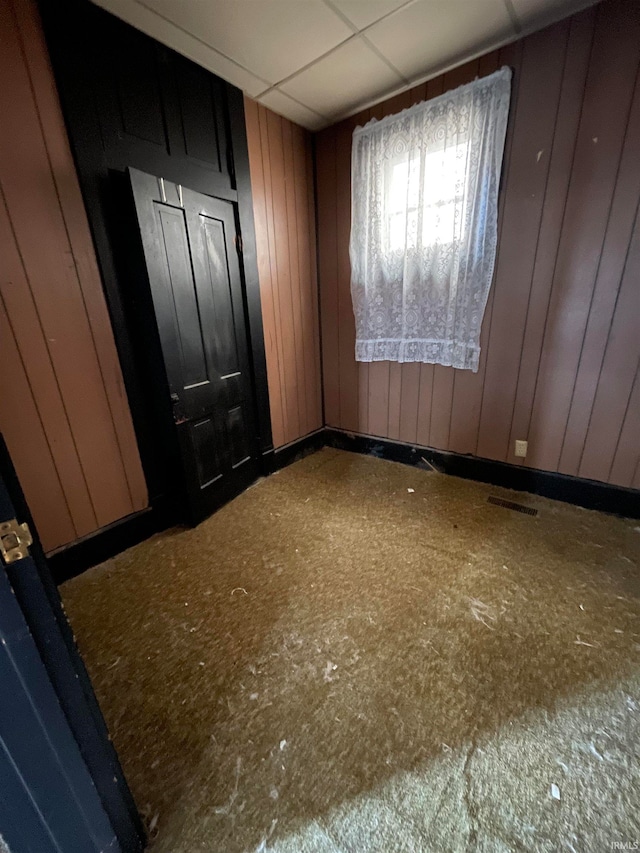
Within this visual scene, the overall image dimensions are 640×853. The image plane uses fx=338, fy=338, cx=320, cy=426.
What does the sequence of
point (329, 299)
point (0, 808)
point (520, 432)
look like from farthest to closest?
point (329, 299) → point (520, 432) → point (0, 808)

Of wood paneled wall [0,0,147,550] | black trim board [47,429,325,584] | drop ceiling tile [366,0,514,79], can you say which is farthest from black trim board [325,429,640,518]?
drop ceiling tile [366,0,514,79]

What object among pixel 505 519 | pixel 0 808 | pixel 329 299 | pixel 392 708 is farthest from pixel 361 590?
pixel 329 299

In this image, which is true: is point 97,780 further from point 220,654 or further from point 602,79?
point 602,79

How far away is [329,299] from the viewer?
2973 mm

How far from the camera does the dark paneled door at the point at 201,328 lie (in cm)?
180

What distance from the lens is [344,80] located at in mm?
2102

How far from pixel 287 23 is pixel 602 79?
5.23 ft

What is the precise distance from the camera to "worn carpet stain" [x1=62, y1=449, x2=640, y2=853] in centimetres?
90

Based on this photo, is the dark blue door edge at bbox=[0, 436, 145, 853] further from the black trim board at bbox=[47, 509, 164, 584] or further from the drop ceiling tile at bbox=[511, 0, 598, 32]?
the drop ceiling tile at bbox=[511, 0, 598, 32]

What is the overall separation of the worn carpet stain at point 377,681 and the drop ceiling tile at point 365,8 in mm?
2648

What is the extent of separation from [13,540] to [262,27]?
8.05 feet

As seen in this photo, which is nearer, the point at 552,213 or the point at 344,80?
the point at 552,213

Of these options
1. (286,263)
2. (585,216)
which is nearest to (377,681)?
(585,216)

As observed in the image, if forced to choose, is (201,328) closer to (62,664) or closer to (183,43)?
(183,43)
